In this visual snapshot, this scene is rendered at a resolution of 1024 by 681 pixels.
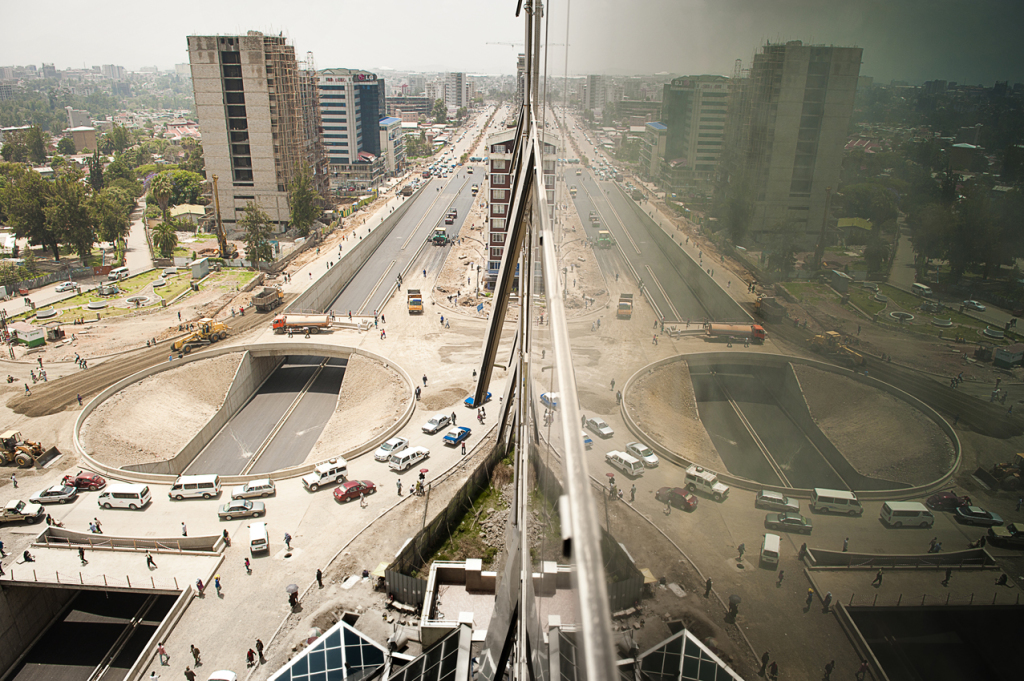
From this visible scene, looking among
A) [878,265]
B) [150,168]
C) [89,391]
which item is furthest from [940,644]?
[150,168]

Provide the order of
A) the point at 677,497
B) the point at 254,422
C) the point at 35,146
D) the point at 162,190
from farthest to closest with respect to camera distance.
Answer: the point at 35,146, the point at 162,190, the point at 254,422, the point at 677,497

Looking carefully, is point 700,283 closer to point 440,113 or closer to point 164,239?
point 164,239

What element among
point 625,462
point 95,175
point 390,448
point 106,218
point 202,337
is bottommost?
point 390,448

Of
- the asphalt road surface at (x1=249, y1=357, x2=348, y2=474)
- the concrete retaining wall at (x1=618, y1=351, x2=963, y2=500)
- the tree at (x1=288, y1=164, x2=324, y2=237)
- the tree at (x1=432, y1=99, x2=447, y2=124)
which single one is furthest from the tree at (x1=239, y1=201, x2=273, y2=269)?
the tree at (x1=432, y1=99, x2=447, y2=124)

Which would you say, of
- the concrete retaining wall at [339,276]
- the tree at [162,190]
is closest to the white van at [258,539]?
the concrete retaining wall at [339,276]

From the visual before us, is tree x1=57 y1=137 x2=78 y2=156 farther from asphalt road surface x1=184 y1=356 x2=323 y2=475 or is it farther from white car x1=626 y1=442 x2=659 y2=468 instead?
white car x1=626 y1=442 x2=659 y2=468

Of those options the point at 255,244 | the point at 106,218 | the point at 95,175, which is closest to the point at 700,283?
the point at 255,244

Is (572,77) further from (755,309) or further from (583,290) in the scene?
(755,309)
